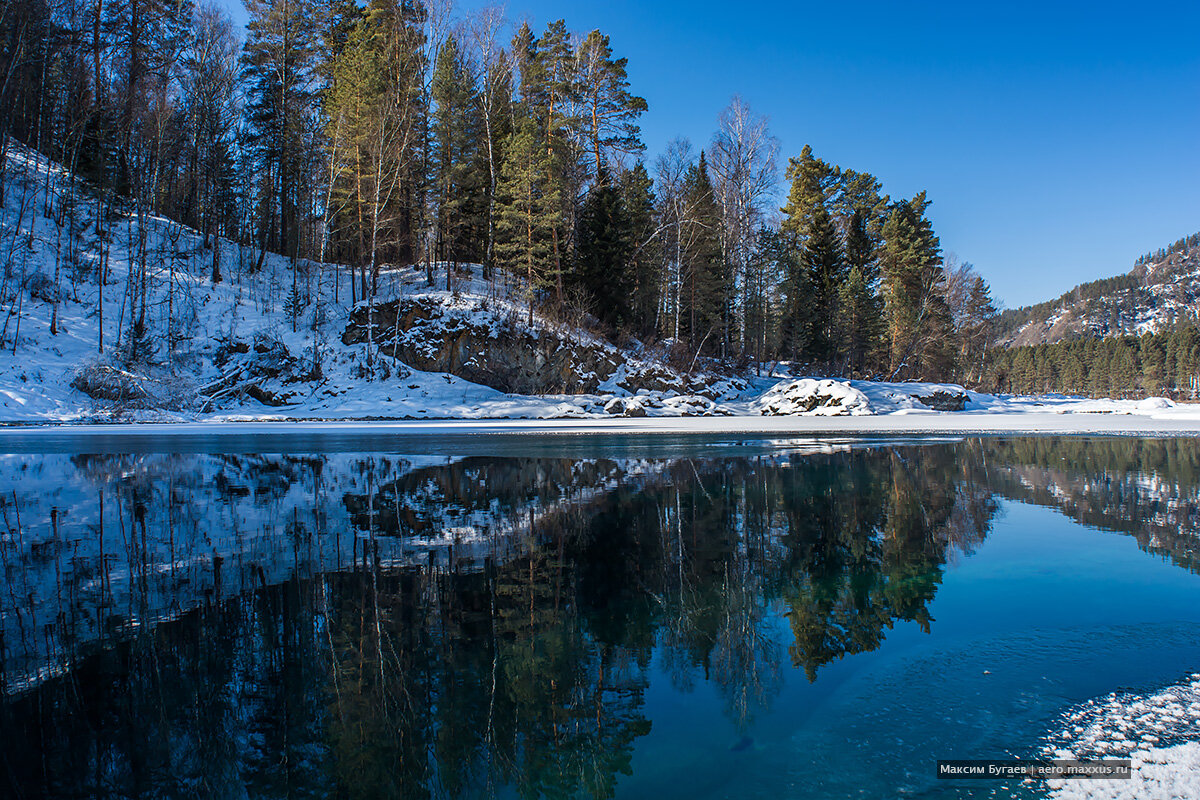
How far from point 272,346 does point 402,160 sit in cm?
1240

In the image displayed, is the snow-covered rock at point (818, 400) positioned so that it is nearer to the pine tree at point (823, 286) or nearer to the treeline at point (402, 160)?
the treeline at point (402, 160)

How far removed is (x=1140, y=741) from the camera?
2.85m

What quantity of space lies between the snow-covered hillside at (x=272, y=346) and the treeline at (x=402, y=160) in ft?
3.41

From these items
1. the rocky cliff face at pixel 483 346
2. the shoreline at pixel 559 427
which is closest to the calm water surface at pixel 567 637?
the shoreline at pixel 559 427

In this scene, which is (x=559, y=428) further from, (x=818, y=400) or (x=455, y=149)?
(x=455, y=149)

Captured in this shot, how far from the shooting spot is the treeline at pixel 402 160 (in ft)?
101

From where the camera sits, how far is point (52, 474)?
10664 mm

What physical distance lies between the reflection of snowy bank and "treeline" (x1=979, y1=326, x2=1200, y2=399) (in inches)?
4168

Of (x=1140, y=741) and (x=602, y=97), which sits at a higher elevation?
(x=602, y=97)

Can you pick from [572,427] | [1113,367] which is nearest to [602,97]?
[572,427]

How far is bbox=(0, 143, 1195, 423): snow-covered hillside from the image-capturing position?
24.5 m

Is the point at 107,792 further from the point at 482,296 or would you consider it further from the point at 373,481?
the point at 482,296

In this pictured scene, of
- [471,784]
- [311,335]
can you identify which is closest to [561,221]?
[311,335]

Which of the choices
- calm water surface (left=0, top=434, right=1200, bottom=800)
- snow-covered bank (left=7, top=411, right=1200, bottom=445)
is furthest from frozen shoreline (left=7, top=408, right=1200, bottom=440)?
calm water surface (left=0, top=434, right=1200, bottom=800)
